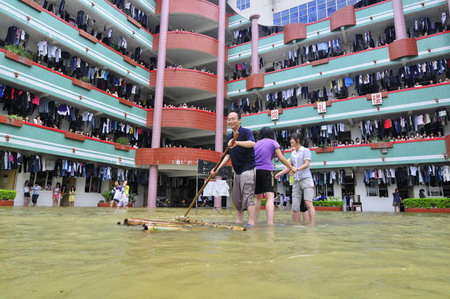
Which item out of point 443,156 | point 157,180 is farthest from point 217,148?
point 443,156

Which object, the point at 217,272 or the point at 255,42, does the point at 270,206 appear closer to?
the point at 217,272

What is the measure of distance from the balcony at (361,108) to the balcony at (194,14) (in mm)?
9155

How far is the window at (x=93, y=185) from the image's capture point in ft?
71.0

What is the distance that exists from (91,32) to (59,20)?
3.85 m

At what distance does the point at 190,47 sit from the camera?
24422 millimetres

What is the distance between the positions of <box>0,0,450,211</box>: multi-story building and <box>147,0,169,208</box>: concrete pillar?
4.2 inches

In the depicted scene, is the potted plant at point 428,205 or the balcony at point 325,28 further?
the balcony at point 325,28

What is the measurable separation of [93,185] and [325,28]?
69.4ft

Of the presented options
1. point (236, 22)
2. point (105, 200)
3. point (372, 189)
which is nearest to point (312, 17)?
point (236, 22)

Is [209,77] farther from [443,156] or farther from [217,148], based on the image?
[443,156]

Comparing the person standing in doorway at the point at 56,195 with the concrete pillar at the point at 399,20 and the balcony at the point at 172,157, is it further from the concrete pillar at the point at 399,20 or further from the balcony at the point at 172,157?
the concrete pillar at the point at 399,20

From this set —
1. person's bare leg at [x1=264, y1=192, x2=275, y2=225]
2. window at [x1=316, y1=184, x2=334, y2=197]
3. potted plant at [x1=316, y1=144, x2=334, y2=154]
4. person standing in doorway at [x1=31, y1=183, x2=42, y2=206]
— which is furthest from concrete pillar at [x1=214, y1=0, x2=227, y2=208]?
person's bare leg at [x1=264, y1=192, x2=275, y2=225]

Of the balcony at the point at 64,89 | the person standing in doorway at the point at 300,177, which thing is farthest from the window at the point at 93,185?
the person standing in doorway at the point at 300,177

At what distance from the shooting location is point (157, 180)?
77.0 feet
